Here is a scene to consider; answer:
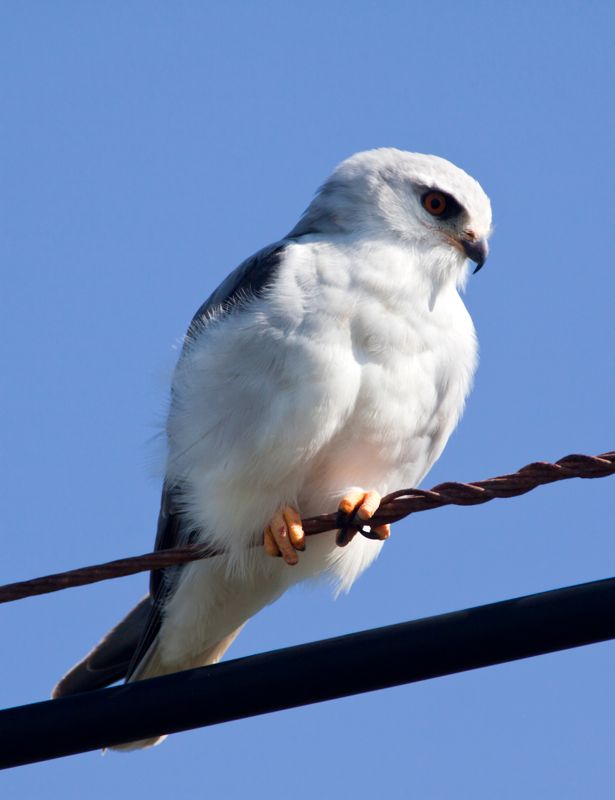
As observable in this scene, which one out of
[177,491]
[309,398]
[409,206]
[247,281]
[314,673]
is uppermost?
[409,206]

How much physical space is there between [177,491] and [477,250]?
1.50 metres

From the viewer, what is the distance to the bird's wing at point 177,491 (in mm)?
4516

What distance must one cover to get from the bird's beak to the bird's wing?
77 cm

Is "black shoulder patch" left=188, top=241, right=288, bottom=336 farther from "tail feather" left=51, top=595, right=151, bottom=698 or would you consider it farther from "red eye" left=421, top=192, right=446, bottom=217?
"tail feather" left=51, top=595, right=151, bottom=698

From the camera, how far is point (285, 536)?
4.24 meters

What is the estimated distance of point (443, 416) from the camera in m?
4.60

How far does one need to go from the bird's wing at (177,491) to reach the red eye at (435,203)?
652mm

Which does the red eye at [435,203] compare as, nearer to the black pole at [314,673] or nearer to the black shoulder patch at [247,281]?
the black shoulder patch at [247,281]

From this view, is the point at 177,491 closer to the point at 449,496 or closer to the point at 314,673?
the point at 449,496

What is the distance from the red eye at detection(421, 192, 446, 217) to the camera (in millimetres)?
4965

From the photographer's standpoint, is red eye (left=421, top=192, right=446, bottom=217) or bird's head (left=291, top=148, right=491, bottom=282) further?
red eye (left=421, top=192, right=446, bottom=217)

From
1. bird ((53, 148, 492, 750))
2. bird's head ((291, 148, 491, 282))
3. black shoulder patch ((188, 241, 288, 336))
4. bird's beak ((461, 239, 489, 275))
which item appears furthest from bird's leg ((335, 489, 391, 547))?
bird's beak ((461, 239, 489, 275))

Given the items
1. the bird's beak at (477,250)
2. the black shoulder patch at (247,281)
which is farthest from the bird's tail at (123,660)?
the bird's beak at (477,250)

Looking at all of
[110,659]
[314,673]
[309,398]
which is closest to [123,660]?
[110,659]
